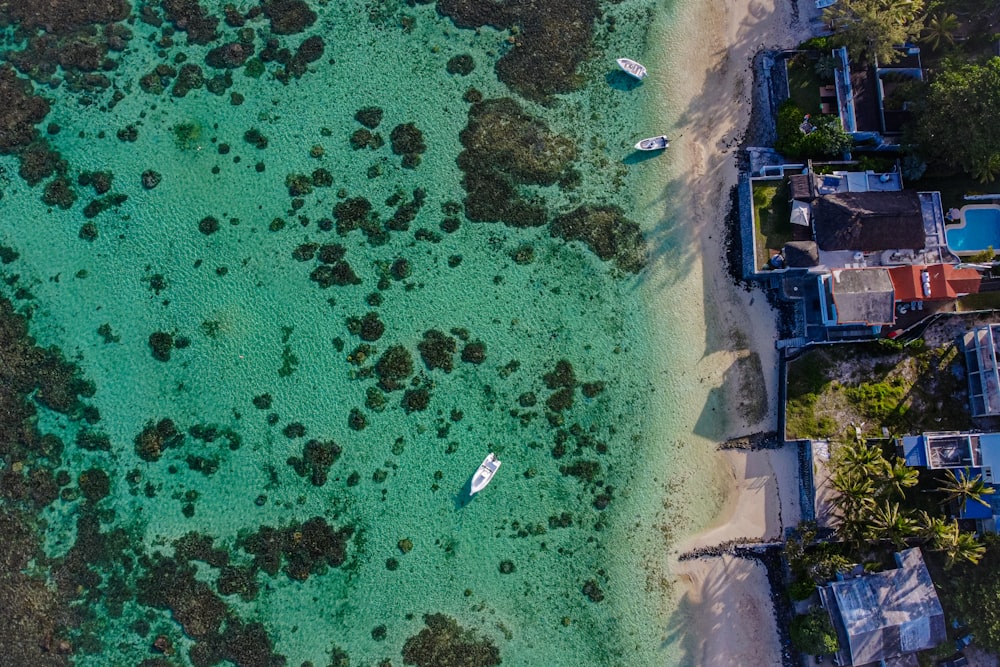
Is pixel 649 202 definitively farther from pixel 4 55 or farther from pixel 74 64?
pixel 4 55

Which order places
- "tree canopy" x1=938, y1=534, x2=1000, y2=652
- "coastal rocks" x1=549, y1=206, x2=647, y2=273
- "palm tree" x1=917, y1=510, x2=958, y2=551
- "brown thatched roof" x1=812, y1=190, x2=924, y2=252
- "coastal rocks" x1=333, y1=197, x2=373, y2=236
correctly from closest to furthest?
"tree canopy" x1=938, y1=534, x2=1000, y2=652
"palm tree" x1=917, y1=510, x2=958, y2=551
"brown thatched roof" x1=812, y1=190, x2=924, y2=252
"coastal rocks" x1=333, y1=197, x2=373, y2=236
"coastal rocks" x1=549, y1=206, x2=647, y2=273

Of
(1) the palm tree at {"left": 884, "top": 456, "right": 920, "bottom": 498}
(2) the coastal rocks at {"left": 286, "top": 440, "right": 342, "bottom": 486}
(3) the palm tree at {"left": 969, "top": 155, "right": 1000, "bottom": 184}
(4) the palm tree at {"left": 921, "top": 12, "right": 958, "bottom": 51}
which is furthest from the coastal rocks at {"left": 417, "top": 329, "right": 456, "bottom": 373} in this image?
(4) the palm tree at {"left": 921, "top": 12, "right": 958, "bottom": 51}

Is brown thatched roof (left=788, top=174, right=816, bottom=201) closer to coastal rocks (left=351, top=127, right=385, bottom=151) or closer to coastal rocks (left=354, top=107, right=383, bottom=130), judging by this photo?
coastal rocks (left=351, top=127, right=385, bottom=151)

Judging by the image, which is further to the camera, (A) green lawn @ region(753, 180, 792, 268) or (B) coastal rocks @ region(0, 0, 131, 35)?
(B) coastal rocks @ region(0, 0, 131, 35)

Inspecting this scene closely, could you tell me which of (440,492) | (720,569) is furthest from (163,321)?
(720,569)

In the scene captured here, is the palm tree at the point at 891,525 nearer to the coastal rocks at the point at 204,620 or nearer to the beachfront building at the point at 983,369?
the beachfront building at the point at 983,369

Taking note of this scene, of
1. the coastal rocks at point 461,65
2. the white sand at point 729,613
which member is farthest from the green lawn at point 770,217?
the coastal rocks at point 461,65

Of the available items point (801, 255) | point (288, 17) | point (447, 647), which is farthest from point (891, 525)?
point (288, 17)
